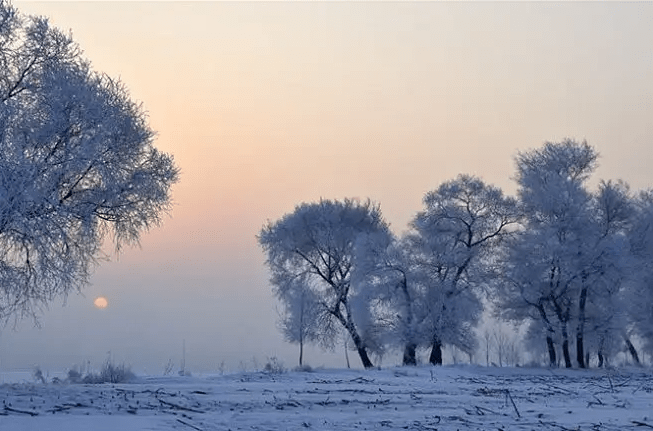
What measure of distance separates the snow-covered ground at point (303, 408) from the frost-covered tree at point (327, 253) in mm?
24863

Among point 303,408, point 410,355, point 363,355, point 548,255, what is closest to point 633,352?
point 548,255

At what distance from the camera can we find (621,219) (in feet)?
149

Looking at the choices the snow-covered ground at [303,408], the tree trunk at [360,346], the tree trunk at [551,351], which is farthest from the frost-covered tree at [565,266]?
the snow-covered ground at [303,408]

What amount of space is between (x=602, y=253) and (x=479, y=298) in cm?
656

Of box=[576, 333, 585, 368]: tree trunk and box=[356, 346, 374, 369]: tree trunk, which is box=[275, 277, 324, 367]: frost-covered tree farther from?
box=[576, 333, 585, 368]: tree trunk

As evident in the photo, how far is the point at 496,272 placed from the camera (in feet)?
144

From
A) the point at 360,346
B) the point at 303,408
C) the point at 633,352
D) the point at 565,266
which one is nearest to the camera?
the point at 303,408

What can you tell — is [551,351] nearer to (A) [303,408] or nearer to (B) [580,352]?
(B) [580,352]

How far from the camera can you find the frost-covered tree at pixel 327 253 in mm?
46312

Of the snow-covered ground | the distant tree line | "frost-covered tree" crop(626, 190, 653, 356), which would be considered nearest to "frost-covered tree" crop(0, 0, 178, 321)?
the snow-covered ground

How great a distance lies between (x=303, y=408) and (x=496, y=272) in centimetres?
2953

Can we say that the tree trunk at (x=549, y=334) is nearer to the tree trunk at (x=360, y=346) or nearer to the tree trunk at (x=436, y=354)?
the tree trunk at (x=436, y=354)

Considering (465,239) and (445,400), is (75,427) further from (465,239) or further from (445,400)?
(465,239)

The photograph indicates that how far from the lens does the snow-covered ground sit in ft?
43.8
